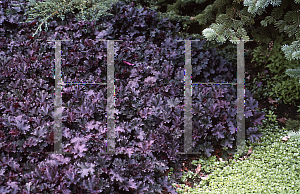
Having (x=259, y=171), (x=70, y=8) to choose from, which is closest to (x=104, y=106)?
(x=259, y=171)

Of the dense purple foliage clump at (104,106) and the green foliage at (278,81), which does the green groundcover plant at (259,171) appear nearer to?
the dense purple foliage clump at (104,106)

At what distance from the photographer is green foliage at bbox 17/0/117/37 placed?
409cm

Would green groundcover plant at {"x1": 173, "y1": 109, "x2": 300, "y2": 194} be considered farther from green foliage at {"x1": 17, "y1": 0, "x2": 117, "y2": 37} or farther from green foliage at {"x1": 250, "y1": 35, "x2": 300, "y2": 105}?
green foliage at {"x1": 17, "y1": 0, "x2": 117, "y2": 37}

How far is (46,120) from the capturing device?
2.90 meters

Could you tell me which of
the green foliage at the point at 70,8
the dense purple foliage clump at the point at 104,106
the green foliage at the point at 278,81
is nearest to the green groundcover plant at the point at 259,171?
the dense purple foliage clump at the point at 104,106

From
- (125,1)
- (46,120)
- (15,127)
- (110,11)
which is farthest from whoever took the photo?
(125,1)

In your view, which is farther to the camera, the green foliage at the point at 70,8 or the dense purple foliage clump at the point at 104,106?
the green foliage at the point at 70,8

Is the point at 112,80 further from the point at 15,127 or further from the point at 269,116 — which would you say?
the point at 269,116

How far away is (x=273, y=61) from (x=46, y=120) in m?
3.32

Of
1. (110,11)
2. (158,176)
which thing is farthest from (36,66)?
(158,176)

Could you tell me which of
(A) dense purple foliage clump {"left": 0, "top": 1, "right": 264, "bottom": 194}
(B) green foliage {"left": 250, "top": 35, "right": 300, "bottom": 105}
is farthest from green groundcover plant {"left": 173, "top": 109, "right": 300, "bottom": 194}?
(B) green foliage {"left": 250, "top": 35, "right": 300, "bottom": 105}

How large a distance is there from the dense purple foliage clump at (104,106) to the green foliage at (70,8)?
147 mm

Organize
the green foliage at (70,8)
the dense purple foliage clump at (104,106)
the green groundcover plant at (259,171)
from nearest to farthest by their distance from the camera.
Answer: the dense purple foliage clump at (104,106)
the green groundcover plant at (259,171)
the green foliage at (70,8)

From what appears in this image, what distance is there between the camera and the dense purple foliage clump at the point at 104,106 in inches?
96.3
